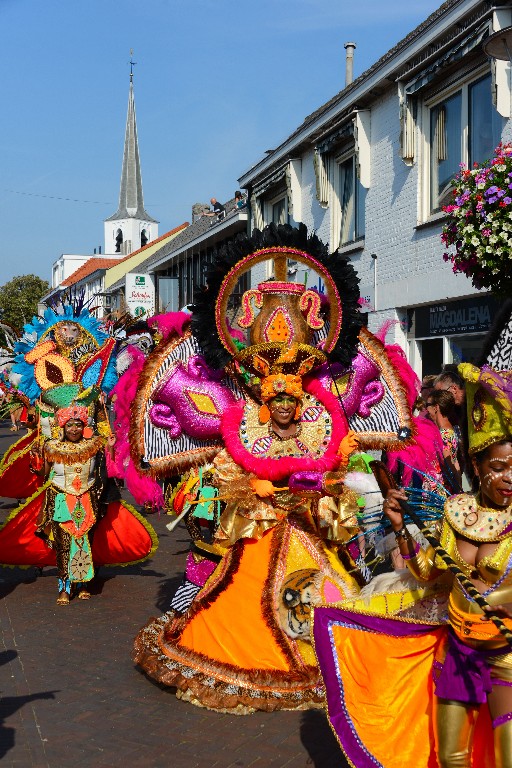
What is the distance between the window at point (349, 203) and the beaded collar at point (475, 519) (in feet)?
42.7

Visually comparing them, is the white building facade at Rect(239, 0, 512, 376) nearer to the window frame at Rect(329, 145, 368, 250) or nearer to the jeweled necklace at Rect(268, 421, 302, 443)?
the window frame at Rect(329, 145, 368, 250)

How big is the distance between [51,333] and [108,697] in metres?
4.23

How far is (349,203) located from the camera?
17.0 meters

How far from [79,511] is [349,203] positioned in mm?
10588

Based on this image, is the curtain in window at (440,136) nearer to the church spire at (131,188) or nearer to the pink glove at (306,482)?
the pink glove at (306,482)

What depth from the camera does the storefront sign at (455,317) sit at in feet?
39.9

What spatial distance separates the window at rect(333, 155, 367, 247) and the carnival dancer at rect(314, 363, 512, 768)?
42.6 ft

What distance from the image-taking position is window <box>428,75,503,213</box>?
1205cm

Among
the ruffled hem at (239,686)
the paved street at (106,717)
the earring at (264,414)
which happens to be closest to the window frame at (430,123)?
the earring at (264,414)

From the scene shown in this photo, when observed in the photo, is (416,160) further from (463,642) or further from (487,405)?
(463,642)

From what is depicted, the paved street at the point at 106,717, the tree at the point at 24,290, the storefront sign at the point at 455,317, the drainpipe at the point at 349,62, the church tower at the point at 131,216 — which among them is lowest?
the paved street at the point at 106,717

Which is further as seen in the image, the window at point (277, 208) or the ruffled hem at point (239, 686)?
the window at point (277, 208)

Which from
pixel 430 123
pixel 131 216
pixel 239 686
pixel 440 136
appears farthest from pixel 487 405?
pixel 131 216

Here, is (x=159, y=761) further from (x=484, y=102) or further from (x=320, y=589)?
(x=484, y=102)
